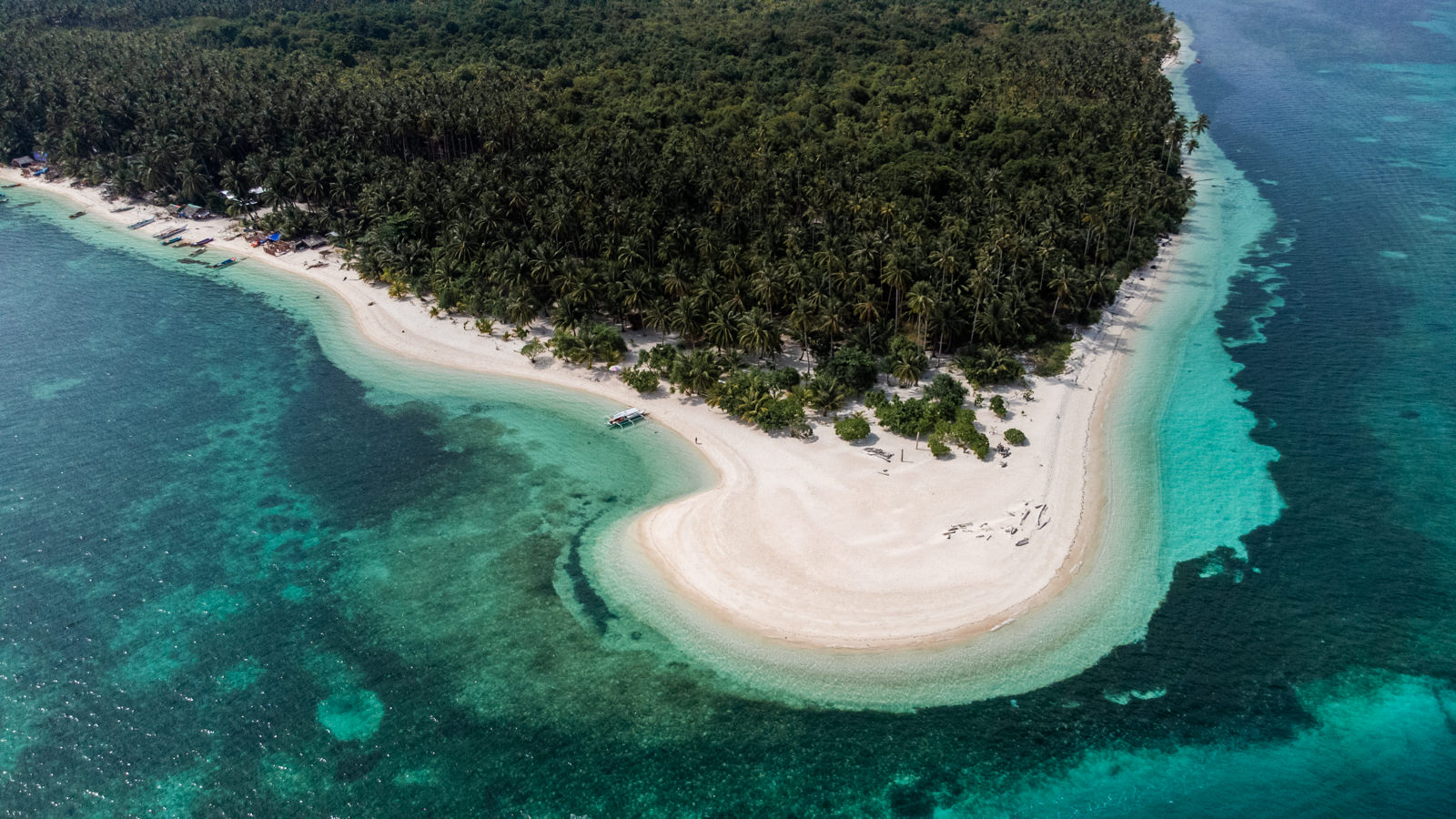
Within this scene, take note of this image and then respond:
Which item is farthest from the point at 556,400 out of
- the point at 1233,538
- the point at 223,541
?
the point at 1233,538

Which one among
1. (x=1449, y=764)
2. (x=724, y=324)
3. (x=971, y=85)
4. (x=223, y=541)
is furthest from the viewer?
(x=971, y=85)

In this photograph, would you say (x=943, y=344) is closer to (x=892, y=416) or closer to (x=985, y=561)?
(x=892, y=416)

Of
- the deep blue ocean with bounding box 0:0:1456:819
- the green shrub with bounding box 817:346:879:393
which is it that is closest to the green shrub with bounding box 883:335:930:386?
the green shrub with bounding box 817:346:879:393

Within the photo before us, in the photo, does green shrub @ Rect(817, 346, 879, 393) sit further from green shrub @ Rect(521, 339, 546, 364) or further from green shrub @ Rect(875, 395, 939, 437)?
green shrub @ Rect(521, 339, 546, 364)

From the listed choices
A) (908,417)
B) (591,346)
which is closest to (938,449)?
(908,417)

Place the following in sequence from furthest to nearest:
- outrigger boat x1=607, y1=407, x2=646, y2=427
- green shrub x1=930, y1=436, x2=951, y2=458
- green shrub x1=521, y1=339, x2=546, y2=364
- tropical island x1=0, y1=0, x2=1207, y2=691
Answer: green shrub x1=521, y1=339, x2=546, y2=364
outrigger boat x1=607, y1=407, x2=646, y2=427
green shrub x1=930, y1=436, x2=951, y2=458
tropical island x1=0, y1=0, x2=1207, y2=691

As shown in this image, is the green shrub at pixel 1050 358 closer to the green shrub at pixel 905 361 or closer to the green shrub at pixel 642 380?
the green shrub at pixel 905 361
